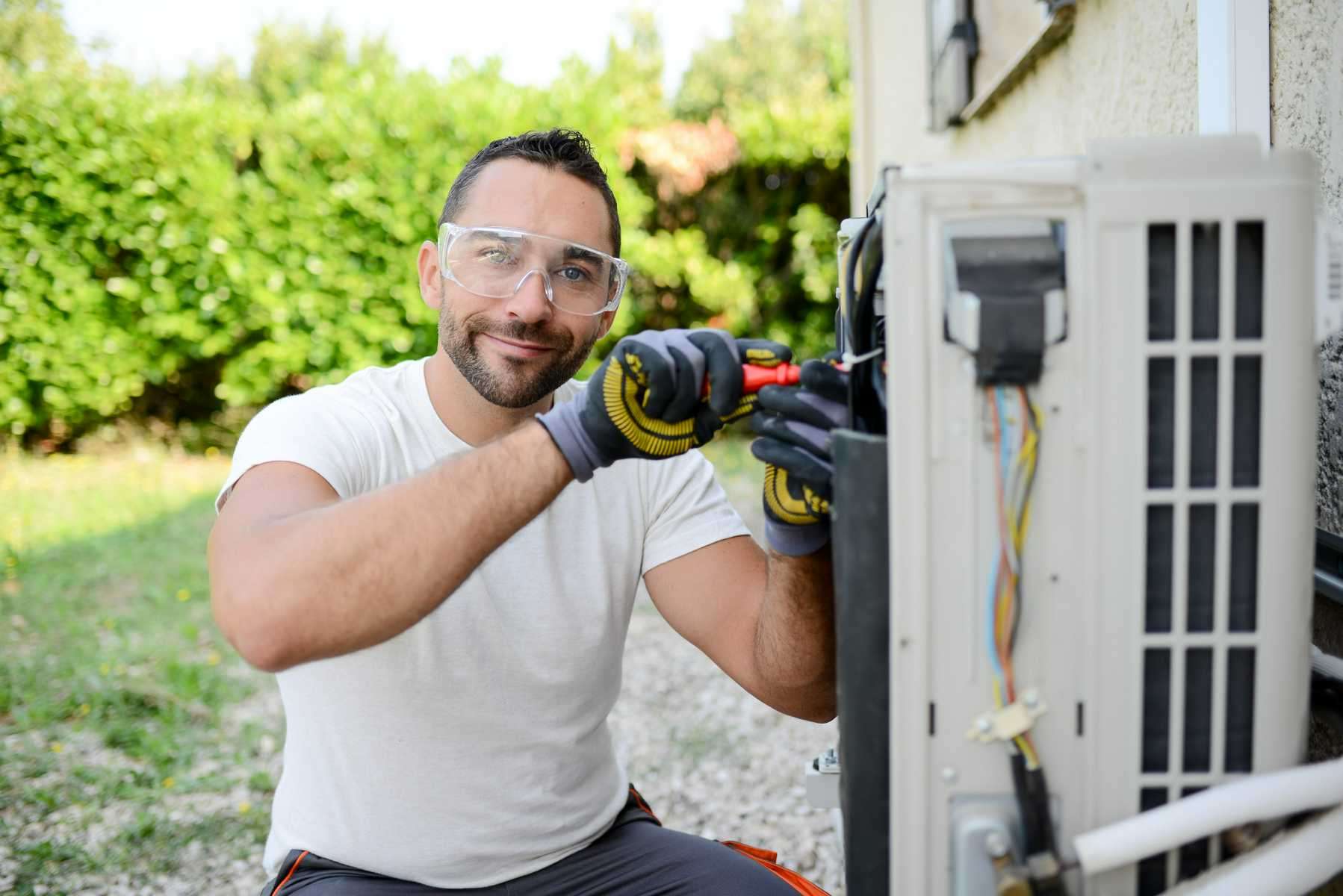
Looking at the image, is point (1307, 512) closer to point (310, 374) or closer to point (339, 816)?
point (339, 816)

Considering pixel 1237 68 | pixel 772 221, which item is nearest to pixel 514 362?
pixel 1237 68

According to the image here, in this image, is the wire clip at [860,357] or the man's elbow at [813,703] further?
the man's elbow at [813,703]

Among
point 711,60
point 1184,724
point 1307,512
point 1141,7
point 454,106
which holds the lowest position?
point 1184,724

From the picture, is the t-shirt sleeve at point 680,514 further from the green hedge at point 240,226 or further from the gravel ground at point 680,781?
the green hedge at point 240,226

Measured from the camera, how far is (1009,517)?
808mm

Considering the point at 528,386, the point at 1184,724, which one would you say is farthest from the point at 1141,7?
the point at 1184,724

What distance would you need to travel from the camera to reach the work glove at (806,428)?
1.00m

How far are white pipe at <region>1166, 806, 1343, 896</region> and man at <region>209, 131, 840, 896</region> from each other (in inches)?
20.3

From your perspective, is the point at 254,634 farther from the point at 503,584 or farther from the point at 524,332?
the point at 524,332

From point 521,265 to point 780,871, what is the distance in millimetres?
1097

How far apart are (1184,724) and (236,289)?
7.97m

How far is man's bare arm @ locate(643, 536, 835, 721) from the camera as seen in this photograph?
4.50ft

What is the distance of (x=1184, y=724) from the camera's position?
Result: 837 mm

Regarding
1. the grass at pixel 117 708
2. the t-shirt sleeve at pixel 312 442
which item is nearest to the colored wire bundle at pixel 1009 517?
the t-shirt sleeve at pixel 312 442
